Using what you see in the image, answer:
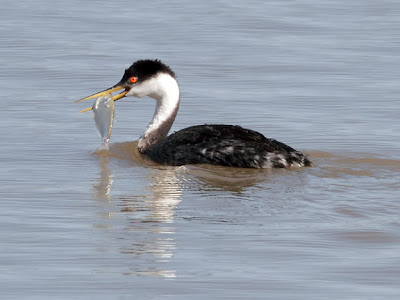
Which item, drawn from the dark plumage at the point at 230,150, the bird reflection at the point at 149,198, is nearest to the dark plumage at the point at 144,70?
the bird reflection at the point at 149,198

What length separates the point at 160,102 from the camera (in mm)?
14031

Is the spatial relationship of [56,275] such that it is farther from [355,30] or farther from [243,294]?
[355,30]

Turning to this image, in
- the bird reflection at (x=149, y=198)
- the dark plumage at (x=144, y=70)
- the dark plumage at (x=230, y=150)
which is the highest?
the dark plumage at (x=144, y=70)

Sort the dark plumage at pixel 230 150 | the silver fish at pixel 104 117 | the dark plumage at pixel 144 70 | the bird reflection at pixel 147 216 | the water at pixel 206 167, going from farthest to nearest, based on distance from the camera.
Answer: the dark plumage at pixel 144 70 → the silver fish at pixel 104 117 → the dark plumage at pixel 230 150 → the bird reflection at pixel 147 216 → the water at pixel 206 167

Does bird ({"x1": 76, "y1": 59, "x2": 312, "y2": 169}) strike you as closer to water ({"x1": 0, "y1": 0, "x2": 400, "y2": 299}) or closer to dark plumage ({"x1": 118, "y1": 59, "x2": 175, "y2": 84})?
dark plumage ({"x1": 118, "y1": 59, "x2": 175, "y2": 84})

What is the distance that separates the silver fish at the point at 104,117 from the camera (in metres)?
13.3

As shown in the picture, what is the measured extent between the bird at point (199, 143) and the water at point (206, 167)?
138 millimetres

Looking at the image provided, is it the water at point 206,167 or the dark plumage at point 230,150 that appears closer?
the water at point 206,167

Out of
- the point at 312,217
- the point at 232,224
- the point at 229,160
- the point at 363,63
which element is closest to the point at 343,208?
the point at 312,217

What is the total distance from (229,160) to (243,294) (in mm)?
4332

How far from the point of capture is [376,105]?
1573cm

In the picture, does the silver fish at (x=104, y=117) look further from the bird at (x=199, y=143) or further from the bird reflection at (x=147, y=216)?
the bird reflection at (x=147, y=216)

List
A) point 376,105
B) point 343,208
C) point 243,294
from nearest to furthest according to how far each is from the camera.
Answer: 1. point 243,294
2. point 343,208
3. point 376,105

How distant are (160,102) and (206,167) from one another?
70.6 inches
